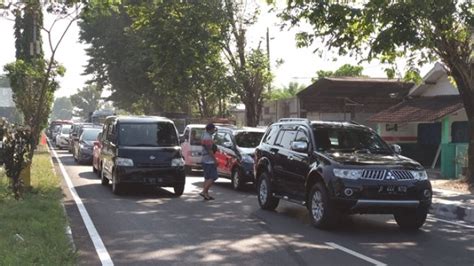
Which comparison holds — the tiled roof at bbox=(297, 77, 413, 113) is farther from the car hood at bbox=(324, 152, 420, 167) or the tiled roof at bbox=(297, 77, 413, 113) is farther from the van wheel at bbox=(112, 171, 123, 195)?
the car hood at bbox=(324, 152, 420, 167)

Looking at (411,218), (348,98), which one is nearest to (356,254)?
(411,218)

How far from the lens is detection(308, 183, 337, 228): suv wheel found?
392 inches

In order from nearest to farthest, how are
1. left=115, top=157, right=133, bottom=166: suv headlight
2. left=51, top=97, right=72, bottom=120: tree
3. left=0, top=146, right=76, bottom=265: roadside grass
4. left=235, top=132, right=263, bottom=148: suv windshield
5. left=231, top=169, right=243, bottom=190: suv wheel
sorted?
left=0, top=146, right=76, bottom=265: roadside grass, left=115, top=157, right=133, bottom=166: suv headlight, left=231, top=169, right=243, bottom=190: suv wheel, left=235, top=132, right=263, bottom=148: suv windshield, left=51, top=97, right=72, bottom=120: tree

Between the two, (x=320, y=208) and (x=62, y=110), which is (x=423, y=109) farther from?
(x=62, y=110)

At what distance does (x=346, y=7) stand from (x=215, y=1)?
13.2 metres

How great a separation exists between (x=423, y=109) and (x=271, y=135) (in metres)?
13.2

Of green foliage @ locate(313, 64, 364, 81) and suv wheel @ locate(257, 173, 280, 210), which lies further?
green foliage @ locate(313, 64, 364, 81)

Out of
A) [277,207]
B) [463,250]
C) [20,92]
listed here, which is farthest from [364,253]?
[20,92]

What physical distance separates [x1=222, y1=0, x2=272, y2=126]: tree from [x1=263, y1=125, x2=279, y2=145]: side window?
15.6m

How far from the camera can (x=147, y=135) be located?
15.5 metres

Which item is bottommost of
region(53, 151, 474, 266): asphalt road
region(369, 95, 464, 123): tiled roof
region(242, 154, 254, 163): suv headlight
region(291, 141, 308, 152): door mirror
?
region(53, 151, 474, 266): asphalt road

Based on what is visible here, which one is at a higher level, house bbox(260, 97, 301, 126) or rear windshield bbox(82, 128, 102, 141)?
house bbox(260, 97, 301, 126)

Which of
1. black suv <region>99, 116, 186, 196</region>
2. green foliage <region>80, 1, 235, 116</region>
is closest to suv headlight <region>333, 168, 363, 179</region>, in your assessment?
black suv <region>99, 116, 186, 196</region>

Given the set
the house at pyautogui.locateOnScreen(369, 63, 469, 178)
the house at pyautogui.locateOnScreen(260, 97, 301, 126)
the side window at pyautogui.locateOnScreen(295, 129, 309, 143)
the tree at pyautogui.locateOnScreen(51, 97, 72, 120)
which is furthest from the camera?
the tree at pyautogui.locateOnScreen(51, 97, 72, 120)
